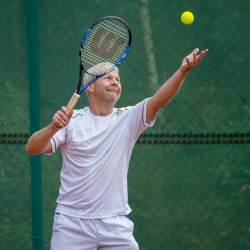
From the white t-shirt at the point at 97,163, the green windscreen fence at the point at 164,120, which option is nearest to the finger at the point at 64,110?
the white t-shirt at the point at 97,163

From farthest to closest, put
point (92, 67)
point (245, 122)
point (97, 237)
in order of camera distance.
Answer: point (245, 122)
point (92, 67)
point (97, 237)

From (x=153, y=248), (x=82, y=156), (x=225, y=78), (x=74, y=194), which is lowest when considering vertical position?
(x=153, y=248)

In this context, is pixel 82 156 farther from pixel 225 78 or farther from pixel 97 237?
pixel 225 78

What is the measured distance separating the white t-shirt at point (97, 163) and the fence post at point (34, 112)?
3.76ft

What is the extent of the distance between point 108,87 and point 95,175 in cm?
52

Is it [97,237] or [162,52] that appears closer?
[97,237]

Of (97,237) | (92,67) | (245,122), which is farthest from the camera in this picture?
(245,122)

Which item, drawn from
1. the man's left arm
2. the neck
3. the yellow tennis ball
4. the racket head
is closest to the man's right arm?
the neck

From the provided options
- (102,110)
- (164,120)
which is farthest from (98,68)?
(164,120)

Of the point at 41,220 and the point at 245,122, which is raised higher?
the point at 245,122

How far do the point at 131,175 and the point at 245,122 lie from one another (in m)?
0.96

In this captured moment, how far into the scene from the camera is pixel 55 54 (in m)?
3.94

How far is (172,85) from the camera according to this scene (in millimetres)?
2494

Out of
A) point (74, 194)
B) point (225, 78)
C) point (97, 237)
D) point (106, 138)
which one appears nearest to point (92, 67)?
point (106, 138)
